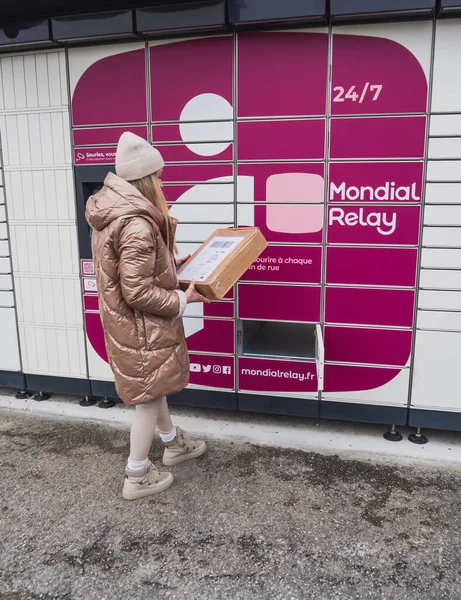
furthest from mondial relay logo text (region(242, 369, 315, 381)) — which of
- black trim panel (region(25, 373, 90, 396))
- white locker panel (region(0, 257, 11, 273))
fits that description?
white locker panel (region(0, 257, 11, 273))

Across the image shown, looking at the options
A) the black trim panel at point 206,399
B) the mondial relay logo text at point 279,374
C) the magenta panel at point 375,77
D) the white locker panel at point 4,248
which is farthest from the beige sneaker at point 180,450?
the magenta panel at point 375,77

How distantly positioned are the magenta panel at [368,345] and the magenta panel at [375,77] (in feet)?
4.65

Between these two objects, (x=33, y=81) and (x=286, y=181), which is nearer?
(x=286, y=181)

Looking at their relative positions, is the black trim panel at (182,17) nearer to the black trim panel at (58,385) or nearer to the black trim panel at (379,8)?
the black trim panel at (379,8)

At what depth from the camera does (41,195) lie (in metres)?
4.00

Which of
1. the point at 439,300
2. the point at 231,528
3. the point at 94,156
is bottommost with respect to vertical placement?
the point at 231,528

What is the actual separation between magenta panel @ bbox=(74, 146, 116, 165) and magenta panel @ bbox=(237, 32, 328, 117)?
0.99 m

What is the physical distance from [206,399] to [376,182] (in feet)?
6.40

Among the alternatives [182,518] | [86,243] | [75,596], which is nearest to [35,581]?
[75,596]

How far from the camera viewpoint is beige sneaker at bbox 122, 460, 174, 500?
9.63 feet

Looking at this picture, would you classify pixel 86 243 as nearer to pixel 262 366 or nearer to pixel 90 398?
pixel 90 398

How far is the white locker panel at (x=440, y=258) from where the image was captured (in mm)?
3338

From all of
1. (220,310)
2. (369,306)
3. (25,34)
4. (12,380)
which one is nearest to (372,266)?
(369,306)

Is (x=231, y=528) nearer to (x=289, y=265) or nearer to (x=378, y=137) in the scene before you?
(x=289, y=265)
